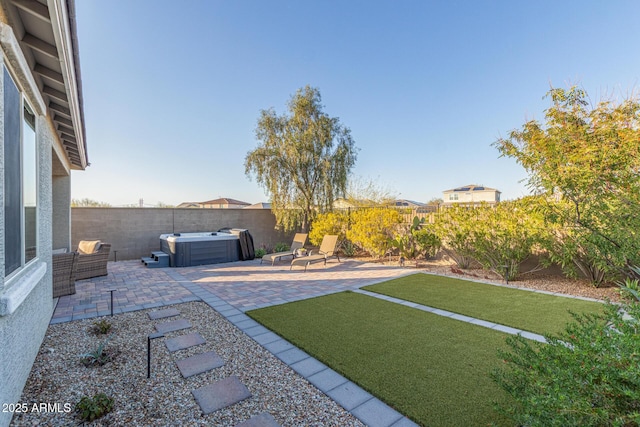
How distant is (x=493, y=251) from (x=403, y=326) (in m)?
5.09

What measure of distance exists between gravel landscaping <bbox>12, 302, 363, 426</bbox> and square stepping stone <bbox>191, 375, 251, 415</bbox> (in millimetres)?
52

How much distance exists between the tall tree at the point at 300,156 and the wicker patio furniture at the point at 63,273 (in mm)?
7797

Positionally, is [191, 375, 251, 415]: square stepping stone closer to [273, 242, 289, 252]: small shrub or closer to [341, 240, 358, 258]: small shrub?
[341, 240, 358, 258]: small shrub

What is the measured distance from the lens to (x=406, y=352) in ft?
12.0

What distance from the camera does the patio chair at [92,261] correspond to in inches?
295

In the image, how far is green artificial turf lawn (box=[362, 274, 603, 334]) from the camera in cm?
484

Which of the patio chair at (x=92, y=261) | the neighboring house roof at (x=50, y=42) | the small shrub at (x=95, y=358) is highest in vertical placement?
the neighboring house roof at (x=50, y=42)

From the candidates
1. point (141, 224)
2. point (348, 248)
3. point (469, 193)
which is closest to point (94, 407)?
point (141, 224)

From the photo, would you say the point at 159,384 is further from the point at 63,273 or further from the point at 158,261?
the point at 158,261

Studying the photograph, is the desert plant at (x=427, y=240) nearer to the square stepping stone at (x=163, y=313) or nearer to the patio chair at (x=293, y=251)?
the patio chair at (x=293, y=251)

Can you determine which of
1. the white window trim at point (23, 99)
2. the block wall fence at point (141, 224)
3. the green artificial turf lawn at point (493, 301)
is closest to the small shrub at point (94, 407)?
the white window trim at point (23, 99)

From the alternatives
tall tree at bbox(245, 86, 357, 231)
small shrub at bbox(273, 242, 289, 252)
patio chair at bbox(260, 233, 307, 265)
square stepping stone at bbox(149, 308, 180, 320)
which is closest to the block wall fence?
small shrub at bbox(273, 242, 289, 252)

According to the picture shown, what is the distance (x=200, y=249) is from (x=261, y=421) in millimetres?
8771

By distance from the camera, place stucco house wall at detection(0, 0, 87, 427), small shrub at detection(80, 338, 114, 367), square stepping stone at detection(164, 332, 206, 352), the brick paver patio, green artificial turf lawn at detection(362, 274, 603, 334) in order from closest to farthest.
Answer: stucco house wall at detection(0, 0, 87, 427) < small shrub at detection(80, 338, 114, 367) < square stepping stone at detection(164, 332, 206, 352) < green artificial turf lawn at detection(362, 274, 603, 334) < the brick paver patio
